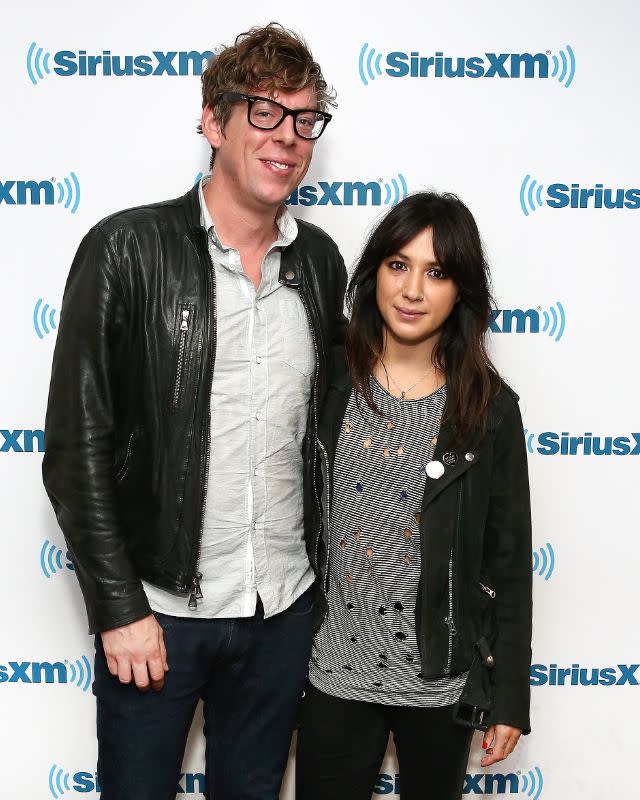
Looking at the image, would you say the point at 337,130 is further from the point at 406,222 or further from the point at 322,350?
the point at 322,350

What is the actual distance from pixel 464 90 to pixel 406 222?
2.20ft

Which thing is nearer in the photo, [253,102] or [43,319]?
[253,102]

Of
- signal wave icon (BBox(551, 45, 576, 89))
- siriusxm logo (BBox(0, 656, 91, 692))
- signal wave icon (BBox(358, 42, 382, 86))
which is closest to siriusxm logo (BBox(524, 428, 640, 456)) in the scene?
signal wave icon (BBox(551, 45, 576, 89))

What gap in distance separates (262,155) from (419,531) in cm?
82

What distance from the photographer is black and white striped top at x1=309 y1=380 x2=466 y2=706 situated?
1.56 metres

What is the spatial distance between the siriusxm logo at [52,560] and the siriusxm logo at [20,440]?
10.9 inches

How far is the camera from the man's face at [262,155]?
5.00 ft

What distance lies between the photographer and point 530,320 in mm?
2170

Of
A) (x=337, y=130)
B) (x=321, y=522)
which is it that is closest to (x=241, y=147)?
(x=337, y=130)

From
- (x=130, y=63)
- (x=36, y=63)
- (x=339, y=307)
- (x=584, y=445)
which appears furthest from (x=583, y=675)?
(x=36, y=63)

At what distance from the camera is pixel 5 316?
2100mm

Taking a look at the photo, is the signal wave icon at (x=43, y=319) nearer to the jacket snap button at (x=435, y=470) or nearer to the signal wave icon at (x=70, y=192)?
the signal wave icon at (x=70, y=192)

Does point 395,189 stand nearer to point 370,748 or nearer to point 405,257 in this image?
point 405,257

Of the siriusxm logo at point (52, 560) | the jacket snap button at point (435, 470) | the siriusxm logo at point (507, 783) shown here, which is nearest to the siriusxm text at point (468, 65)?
the jacket snap button at point (435, 470)
